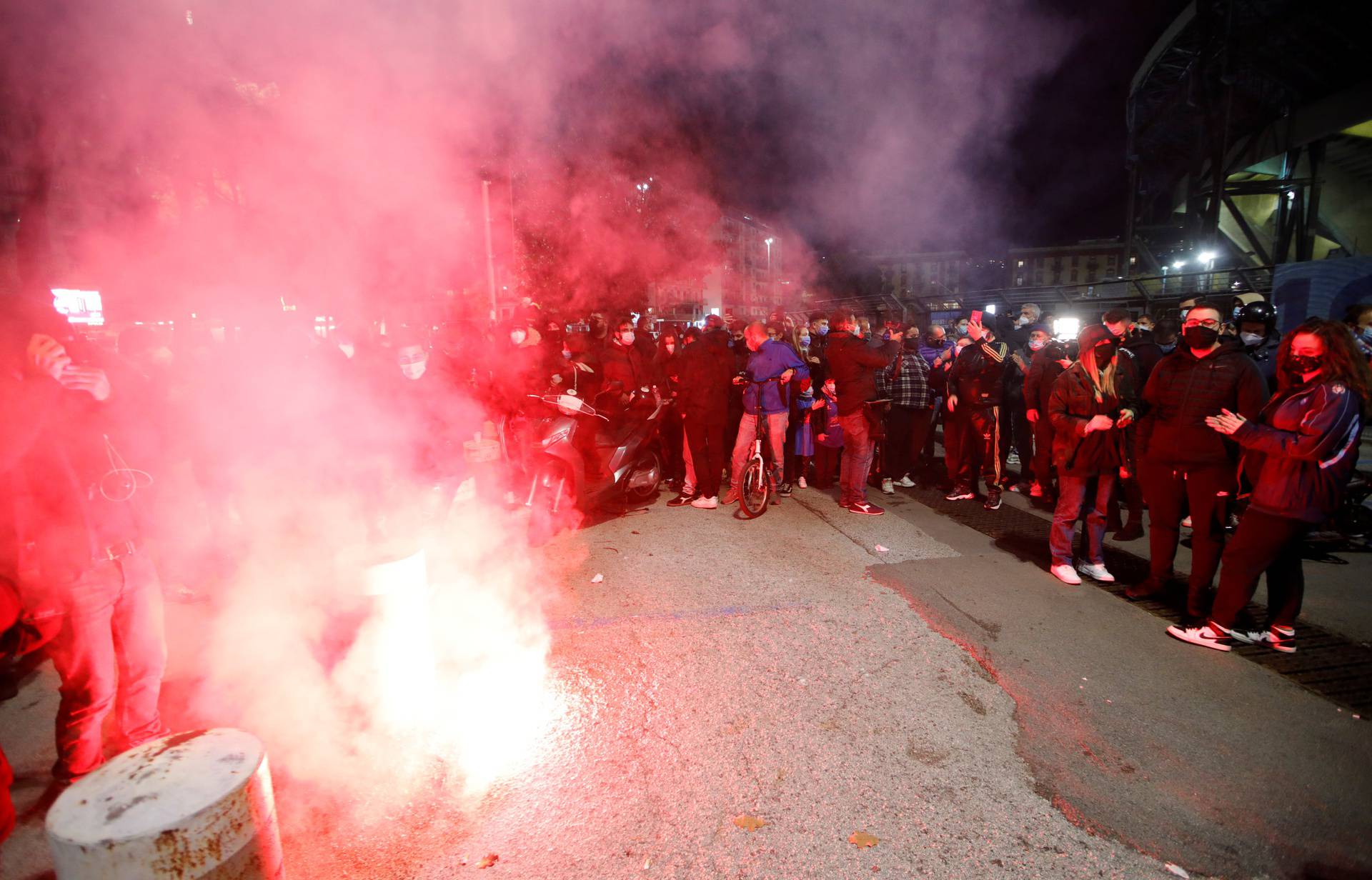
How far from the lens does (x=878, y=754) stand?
9.27ft

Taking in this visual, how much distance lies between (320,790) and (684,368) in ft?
15.5

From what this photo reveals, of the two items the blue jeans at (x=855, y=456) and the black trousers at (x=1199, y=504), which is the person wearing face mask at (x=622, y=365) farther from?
the black trousers at (x=1199, y=504)

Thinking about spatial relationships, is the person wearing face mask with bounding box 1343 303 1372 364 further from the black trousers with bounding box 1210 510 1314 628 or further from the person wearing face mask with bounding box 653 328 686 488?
the person wearing face mask with bounding box 653 328 686 488

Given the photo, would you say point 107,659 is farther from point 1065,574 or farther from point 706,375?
point 1065,574

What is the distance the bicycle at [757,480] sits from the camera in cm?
645

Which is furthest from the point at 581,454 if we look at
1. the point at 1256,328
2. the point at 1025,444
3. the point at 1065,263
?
the point at 1065,263

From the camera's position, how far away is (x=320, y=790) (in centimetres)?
262

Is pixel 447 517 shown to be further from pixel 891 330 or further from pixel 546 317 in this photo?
pixel 891 330

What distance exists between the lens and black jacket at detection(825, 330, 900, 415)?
629 centimetres

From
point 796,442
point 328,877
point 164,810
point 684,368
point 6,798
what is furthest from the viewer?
point 796,442

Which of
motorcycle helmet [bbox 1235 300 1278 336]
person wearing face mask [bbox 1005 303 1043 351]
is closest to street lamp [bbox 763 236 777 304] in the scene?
person wearing face mask [bbox 1005 303 1043 351]

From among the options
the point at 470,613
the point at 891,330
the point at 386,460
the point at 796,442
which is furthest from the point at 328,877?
the point at 891,330

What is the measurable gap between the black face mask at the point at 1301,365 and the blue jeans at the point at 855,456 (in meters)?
3.25

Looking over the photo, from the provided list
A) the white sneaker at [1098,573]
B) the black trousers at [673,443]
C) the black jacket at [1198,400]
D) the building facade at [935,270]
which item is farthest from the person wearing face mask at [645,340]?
the building facade at [935,270]
